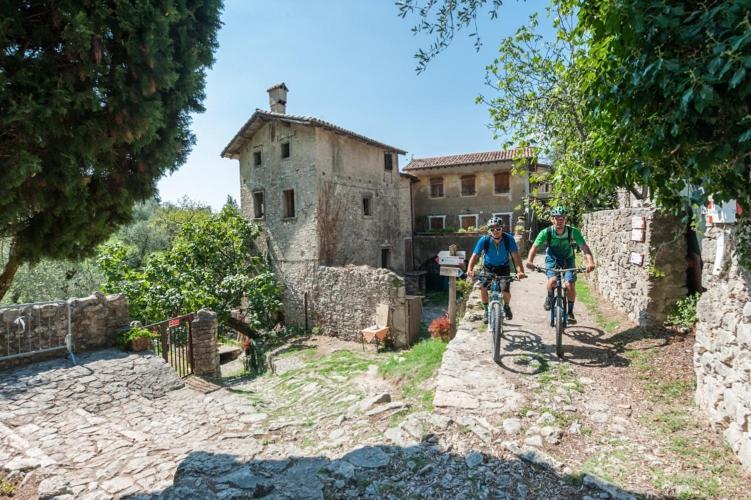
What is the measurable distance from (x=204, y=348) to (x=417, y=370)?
6.49 meters

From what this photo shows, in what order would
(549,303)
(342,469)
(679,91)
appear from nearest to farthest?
(679,91)
(342,469)
(549,303)

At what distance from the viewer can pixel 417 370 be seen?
22.4ft

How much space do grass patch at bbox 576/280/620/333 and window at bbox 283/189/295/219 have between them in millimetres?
12630

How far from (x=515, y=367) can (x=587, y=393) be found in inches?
39.4

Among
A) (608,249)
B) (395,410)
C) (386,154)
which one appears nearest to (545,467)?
(395,410)

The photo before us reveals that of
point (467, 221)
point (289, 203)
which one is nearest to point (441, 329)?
point (289, 203)

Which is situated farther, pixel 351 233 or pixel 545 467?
pixel 351 233

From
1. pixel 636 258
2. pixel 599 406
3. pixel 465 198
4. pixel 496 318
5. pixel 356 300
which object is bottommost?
pixel 356 300

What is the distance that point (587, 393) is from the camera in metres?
4.61

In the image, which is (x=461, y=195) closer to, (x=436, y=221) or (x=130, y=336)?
(x=436, y=221)

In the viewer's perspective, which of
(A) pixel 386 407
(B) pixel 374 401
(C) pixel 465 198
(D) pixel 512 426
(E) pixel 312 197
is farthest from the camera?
(C) pixel 465 198

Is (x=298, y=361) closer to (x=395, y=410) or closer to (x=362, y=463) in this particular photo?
(x=395, y=410)

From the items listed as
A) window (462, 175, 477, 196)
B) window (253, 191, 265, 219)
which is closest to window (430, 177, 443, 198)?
window (462, 175, 477, 196)

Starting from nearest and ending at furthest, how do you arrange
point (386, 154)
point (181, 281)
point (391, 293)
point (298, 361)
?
point (298, 361) → point (391, 293) → point (181, 281) → point (386, 154)
